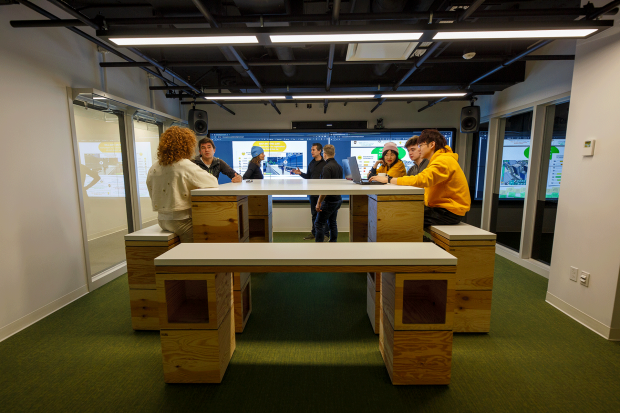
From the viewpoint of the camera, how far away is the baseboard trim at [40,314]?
8.17 feet

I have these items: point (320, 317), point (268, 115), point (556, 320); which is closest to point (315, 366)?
point (320, 317)

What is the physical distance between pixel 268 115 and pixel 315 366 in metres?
5.40

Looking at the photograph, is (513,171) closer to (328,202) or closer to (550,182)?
(550,182)

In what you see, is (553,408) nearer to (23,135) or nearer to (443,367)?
(443,367)

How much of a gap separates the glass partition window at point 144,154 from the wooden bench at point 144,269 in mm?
2399

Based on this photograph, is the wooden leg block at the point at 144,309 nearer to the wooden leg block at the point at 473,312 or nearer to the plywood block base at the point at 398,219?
the plywood block base at the point at 398,219

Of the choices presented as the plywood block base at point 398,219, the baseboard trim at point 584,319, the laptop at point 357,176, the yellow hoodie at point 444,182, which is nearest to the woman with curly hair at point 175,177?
the laptop at point 357,176

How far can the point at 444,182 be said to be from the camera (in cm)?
271

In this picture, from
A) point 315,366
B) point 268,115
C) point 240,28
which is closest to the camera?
point 315,366

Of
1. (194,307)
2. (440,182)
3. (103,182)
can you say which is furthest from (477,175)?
(103,182)

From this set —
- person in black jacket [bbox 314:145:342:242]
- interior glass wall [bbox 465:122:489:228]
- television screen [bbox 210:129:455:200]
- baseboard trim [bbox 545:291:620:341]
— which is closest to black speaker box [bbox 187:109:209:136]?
television screen [bbox 210:129:455:200]

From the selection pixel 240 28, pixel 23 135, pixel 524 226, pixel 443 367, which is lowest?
A: pixel 443 367

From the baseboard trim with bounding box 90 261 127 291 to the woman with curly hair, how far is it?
6.08ft

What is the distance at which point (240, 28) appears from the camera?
2.29 metres
